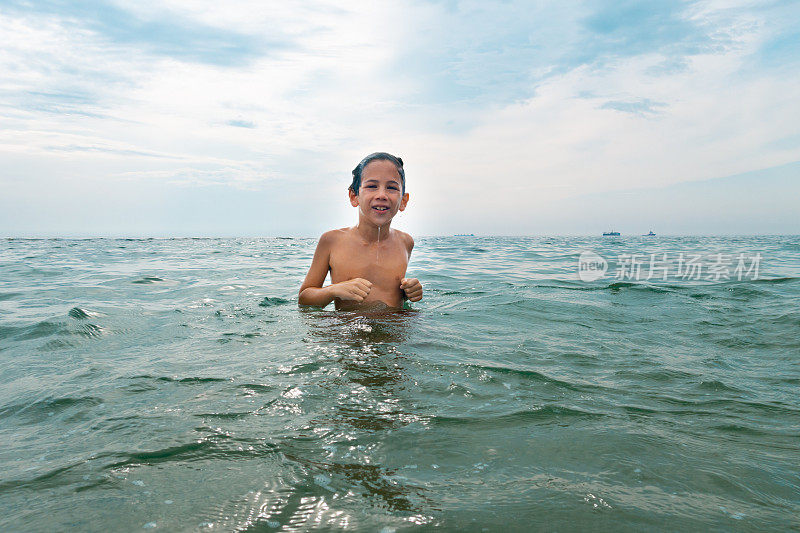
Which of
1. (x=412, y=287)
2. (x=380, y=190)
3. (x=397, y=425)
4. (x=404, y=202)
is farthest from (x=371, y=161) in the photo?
(x=397, y=425)

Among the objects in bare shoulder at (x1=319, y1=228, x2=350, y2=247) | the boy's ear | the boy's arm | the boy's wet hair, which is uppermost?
the boy's wet hair

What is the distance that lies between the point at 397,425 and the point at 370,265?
257 centimetres

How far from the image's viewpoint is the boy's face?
410cm

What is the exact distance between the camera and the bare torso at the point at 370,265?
421 cm

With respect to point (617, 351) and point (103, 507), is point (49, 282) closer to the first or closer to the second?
point (103, 507)

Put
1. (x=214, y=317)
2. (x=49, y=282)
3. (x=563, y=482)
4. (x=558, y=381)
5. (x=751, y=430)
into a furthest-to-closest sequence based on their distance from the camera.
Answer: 1. (x=49, y=282)
2. (x=214, y=317)
3. (x=558, y=381)
4. (x=751, y=430)
5. (x=563, y=482)

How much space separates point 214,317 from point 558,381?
3.19m

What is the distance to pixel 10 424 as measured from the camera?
1862 mm

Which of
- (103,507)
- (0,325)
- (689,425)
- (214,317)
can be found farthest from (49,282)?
(689,425)

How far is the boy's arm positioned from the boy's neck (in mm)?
290

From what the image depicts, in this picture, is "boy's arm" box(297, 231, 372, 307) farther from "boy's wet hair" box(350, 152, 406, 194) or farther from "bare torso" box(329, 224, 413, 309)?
"boy's wet hair" box(350, 152, 406, 194)

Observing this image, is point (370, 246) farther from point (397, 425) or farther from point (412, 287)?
point (397, 425)

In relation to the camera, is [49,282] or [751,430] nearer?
[751,430]

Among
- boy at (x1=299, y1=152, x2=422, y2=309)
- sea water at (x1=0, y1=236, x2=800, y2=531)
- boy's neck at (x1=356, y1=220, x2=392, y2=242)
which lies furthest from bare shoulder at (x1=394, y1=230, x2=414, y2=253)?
sea water at (x1=0, y1=236, x2=800, y2=531)
